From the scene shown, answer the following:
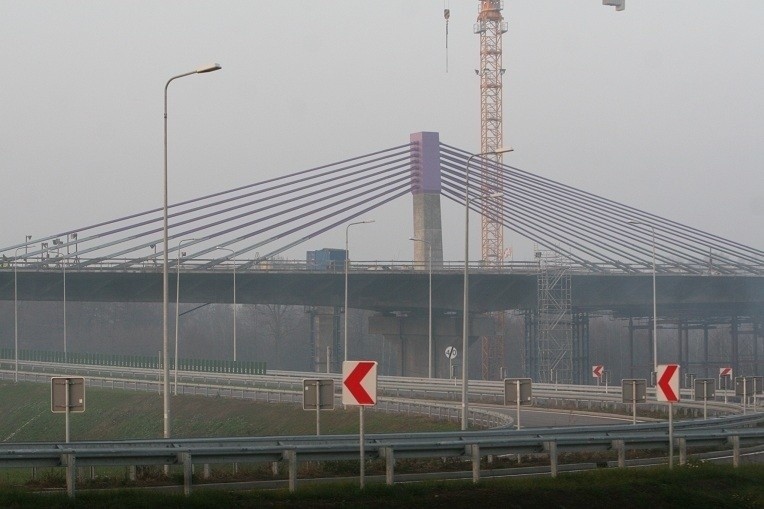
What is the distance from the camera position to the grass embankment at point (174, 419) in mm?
47375

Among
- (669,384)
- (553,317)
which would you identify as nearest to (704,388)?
(669,384)

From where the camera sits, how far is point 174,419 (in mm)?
55688

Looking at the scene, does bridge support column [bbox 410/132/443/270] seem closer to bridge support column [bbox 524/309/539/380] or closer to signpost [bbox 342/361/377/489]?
bridge support column [bbox 524/309/539/380]

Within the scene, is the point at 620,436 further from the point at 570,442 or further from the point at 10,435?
the point at 10,435

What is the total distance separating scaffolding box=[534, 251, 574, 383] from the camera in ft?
266

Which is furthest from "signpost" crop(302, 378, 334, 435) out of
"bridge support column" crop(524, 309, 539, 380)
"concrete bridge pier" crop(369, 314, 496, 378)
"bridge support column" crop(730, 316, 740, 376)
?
"bridge support column" crop(730, 316, 740, 376)

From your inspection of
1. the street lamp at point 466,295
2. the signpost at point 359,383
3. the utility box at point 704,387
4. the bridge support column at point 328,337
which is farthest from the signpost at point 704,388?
the bridge support column at point 328,337

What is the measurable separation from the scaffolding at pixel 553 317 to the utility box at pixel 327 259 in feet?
41.5

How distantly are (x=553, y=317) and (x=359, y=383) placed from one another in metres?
66.9

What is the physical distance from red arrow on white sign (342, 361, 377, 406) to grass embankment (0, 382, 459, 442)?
26.0m

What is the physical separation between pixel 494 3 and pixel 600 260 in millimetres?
44011

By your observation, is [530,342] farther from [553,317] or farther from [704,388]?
[704,388]

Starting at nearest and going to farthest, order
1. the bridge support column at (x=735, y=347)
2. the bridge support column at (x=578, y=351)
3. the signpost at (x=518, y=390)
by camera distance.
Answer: the signpost at (x=518, y=390) < the bridge support column at (x=578, y=351) < the bridge support column at (x=735, y=347)

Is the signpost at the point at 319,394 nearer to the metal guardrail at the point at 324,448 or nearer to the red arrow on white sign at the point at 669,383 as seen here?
the metal guardrail at the point at 324,448
